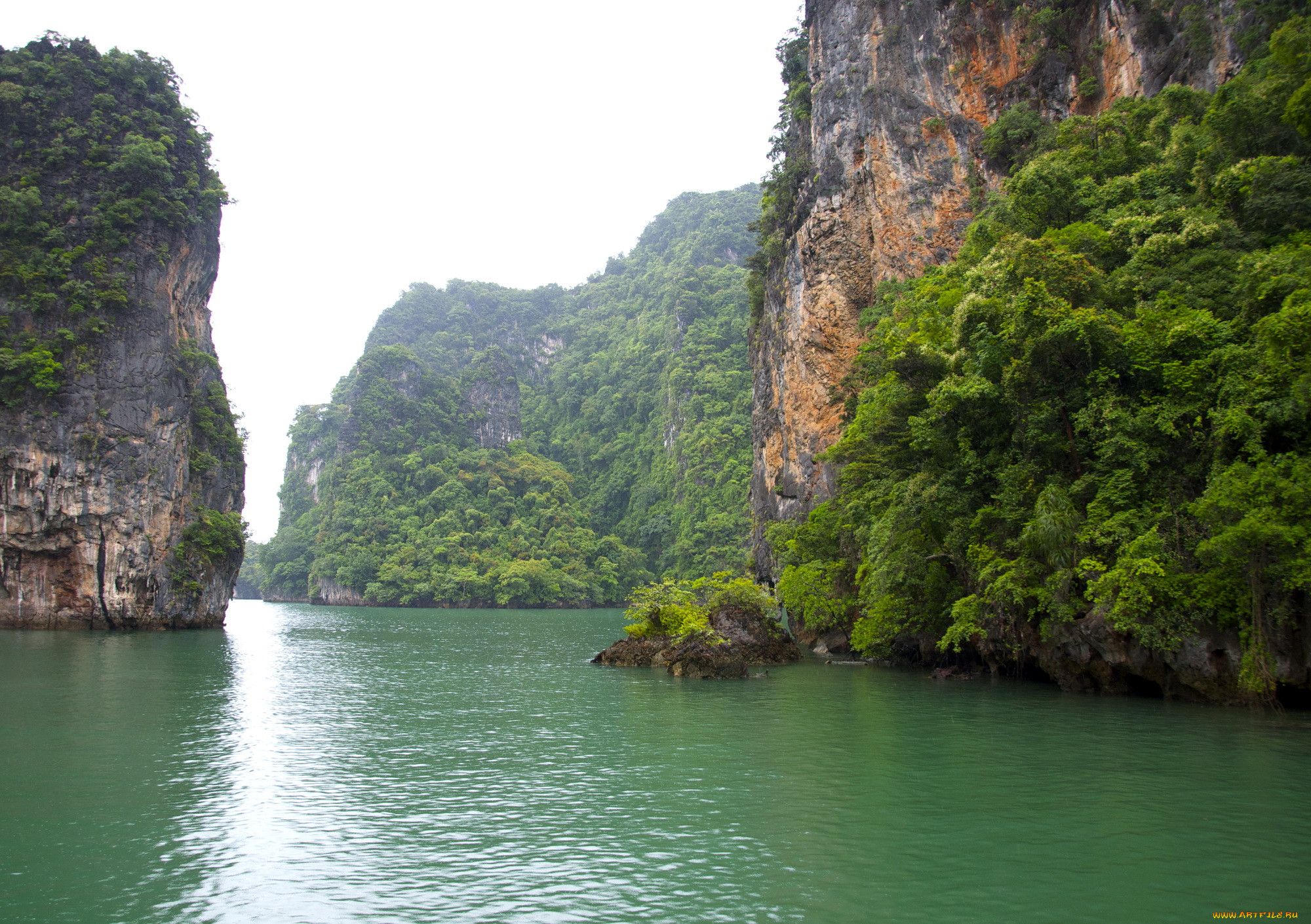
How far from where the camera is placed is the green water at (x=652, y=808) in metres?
7.14

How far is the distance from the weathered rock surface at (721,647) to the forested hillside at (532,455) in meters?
50.3

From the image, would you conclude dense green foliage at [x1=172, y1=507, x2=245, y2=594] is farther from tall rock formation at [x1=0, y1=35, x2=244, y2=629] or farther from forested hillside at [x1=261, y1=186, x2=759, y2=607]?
→ forested hillside at [x1=261, y1=186, x2=759, y2=607]

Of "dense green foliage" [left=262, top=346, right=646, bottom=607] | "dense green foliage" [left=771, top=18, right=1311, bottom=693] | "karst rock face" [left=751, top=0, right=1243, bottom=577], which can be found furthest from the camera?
"dense green foliage" [left=262, top=346, right=646, bottom=607]

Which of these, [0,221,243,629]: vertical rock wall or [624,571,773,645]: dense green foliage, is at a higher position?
[0,221,243,629]: vertical rock wall

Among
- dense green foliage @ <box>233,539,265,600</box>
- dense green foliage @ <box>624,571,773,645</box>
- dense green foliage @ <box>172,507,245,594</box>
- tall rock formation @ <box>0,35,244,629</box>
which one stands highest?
Answer: tall rock formation @ <box>0,35,244,629</box>

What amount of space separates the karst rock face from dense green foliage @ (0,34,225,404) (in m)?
32.8

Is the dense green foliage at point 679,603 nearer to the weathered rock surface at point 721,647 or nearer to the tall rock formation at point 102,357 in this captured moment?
the weathered rock surface at point 721,647

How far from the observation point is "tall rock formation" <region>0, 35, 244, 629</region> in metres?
37.3

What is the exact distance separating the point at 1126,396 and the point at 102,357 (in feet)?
140

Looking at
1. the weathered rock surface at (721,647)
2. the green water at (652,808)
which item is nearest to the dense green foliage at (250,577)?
the weathered rock surface at (721,647)

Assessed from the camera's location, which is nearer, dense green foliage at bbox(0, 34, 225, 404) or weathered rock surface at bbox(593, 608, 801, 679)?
weathered rock surface at bbox(593, 608, 801, 679)

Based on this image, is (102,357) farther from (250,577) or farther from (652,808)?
(250,577)

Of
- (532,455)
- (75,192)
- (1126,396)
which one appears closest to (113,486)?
(75,192)

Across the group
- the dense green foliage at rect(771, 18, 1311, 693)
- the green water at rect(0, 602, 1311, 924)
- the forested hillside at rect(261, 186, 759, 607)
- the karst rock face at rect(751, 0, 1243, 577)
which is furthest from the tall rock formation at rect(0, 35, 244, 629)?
the forested hillside at rect(261, 186, 759, 607)
